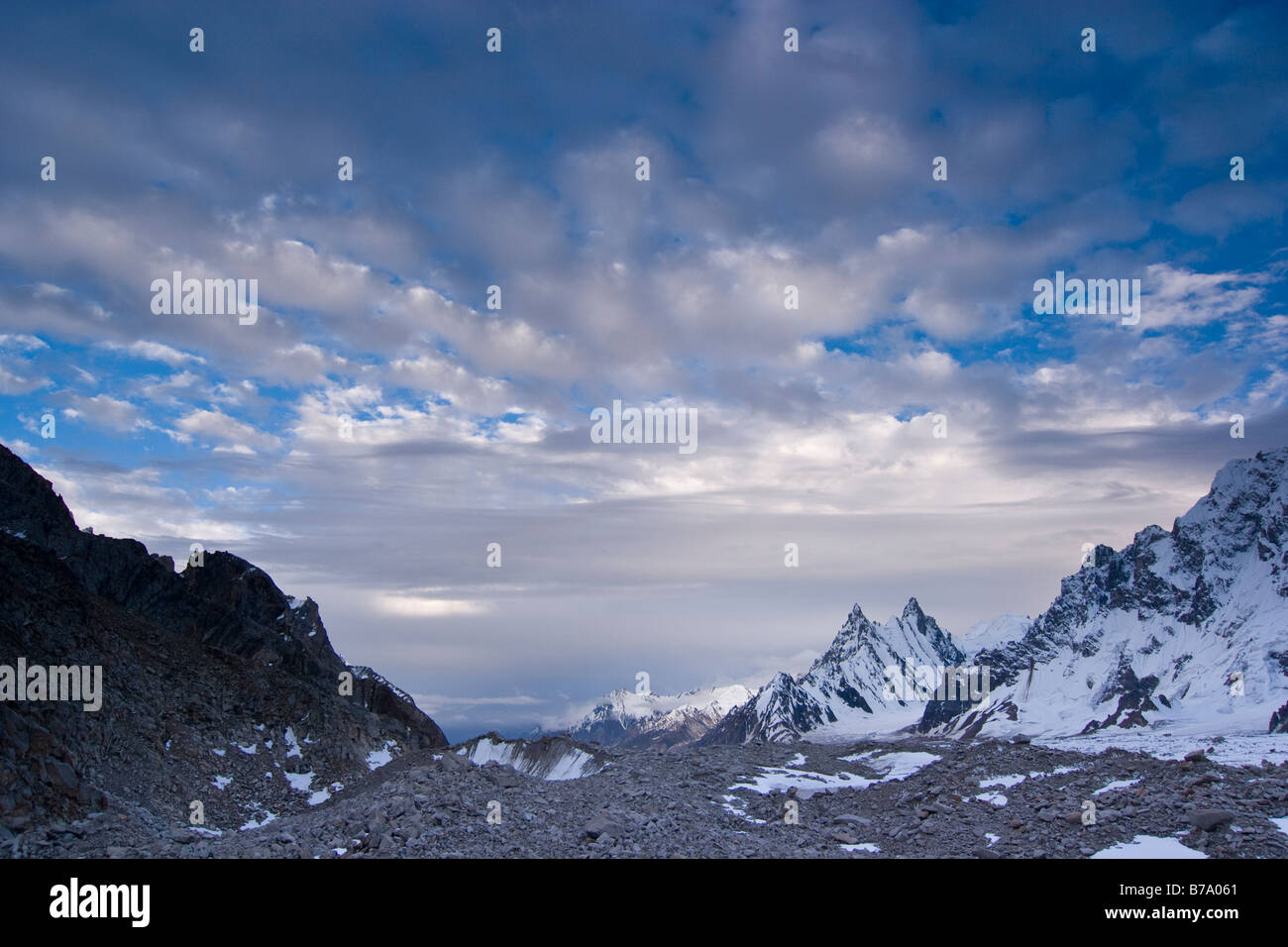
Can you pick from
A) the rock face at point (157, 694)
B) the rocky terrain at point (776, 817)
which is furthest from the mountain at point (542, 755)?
the rock face at point (157, 694)

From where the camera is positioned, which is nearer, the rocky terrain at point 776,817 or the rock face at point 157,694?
the rocky terrain at point 776,817

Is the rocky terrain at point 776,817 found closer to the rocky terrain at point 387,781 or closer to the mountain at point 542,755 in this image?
the rocky terrain at point 387,781

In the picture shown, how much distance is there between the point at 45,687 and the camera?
44812mm

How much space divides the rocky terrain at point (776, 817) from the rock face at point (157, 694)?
5106mm

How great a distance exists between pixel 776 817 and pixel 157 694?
47.9 meters

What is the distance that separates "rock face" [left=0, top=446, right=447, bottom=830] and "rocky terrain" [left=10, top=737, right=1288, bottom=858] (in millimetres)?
5106

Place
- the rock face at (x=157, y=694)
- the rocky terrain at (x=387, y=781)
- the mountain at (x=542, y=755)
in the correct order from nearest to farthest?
the rocky terrain at (x=387, y=781), the rock face at (x=157, y=694), the mountain at (x=542, y=755)

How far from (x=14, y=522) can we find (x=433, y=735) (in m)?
52.2

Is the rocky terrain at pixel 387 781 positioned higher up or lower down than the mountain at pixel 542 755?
higher up

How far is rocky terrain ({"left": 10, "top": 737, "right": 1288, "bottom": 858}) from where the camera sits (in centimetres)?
2247

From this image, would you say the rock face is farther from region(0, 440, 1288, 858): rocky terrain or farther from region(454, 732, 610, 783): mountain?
region(454, 732, 610, 783): mountain

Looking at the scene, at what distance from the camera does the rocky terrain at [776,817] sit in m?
22.5

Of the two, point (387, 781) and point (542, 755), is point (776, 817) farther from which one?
point (542, 755)

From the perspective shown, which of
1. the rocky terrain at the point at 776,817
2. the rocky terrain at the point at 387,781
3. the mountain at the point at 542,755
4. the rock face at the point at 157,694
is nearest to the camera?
the rocky terrain at the point at 776,817
